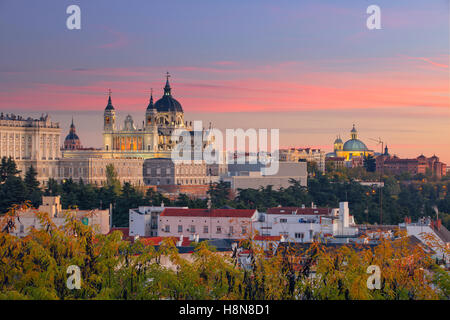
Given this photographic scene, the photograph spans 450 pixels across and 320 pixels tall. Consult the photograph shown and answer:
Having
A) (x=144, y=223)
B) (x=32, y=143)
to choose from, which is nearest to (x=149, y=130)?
(x=32, y=143)

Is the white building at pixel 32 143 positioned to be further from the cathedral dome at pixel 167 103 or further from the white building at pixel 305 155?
the white building at pixel 305 155

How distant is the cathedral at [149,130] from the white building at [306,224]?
281 feet

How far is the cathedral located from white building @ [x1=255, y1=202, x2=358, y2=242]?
85.6 m

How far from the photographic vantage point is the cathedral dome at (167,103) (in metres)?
146

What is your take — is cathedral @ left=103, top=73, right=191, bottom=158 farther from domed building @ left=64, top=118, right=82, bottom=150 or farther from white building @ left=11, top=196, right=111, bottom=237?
white building @ left=11, top=196, right=111, bottom=237

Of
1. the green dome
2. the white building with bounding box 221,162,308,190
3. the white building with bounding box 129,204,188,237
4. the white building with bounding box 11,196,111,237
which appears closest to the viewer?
the white building with bounding box 11,196,111,237

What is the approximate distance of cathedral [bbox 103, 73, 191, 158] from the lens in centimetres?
13896

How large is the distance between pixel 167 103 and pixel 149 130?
701 cm

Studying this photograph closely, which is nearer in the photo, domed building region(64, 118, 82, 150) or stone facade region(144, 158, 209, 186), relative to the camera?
stone facade region(144, 158, 209, 186)

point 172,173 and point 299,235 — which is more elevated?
point 172,173

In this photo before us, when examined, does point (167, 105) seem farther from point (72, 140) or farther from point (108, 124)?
point (72, 140)

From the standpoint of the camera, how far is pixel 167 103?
146375 mm

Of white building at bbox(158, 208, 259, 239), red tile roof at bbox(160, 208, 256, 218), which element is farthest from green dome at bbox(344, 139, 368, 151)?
white building at bbox(158, 208, 259, 239)
